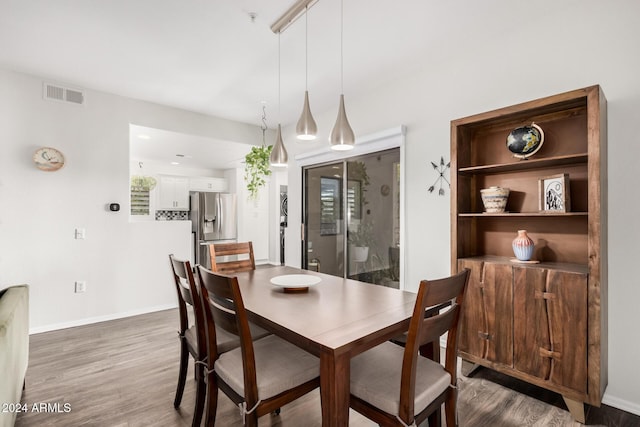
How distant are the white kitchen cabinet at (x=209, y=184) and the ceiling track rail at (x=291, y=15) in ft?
16.9

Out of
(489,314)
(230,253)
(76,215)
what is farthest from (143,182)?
(489,314)

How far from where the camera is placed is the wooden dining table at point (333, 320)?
1.15 meters

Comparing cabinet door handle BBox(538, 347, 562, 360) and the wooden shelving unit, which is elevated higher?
the wooden shelving unit

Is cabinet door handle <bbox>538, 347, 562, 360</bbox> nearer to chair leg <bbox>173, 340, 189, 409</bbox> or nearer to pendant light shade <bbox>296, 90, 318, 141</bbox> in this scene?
pendant light shade <bbox>296, 90, 318, 141</bbox>

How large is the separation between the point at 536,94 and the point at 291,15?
1807mm

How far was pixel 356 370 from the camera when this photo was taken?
141 centimetres

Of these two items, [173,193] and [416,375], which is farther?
[173,193]

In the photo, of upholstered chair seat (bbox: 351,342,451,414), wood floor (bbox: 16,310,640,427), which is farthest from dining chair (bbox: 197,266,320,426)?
wood floor (bbox: 16,310,640,427)

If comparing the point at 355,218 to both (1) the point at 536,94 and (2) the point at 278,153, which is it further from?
(1) the point at 536,94

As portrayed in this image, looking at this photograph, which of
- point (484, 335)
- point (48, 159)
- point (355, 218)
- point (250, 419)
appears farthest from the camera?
point (355, 218)

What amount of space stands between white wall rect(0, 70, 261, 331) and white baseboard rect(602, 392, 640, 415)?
13.8ft

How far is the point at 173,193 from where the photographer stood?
656 cm

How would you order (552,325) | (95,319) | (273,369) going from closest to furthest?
(273,369) < (552,325) < (95,319)

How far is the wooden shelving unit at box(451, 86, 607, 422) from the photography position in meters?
1.73
